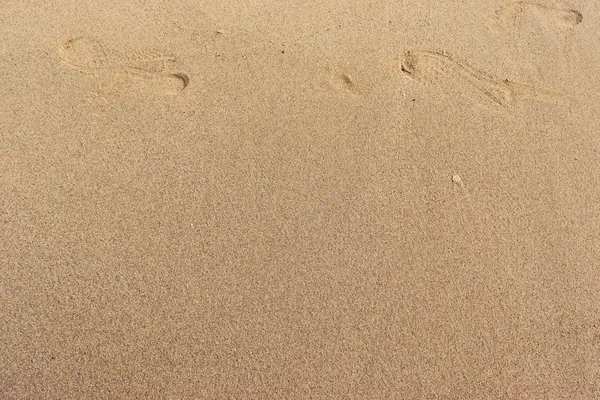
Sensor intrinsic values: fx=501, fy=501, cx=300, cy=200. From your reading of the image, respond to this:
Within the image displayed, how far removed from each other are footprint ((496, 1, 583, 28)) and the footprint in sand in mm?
1504

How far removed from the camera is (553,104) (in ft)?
6.93

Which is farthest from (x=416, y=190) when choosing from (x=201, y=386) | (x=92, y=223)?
(x=92, y=223)

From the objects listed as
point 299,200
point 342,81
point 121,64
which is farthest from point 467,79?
point 121,64

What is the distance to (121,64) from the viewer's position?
2.11m

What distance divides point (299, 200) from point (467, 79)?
94 centimetres

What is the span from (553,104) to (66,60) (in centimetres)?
206

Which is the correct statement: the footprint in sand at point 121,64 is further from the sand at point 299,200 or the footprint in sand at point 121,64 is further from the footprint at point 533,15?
the footprint at point 533,15

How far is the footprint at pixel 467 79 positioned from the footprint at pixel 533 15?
37 centimetres

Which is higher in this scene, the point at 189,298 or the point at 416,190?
the point at 416,190

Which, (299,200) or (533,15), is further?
(533,15)

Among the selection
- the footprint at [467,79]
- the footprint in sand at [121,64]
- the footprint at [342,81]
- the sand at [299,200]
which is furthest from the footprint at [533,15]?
the footprint in sand at [121,64]

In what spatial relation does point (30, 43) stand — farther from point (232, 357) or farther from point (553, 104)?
point (553, 104)

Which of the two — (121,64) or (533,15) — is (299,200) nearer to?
(121,64)

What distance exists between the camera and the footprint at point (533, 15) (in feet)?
7.66
